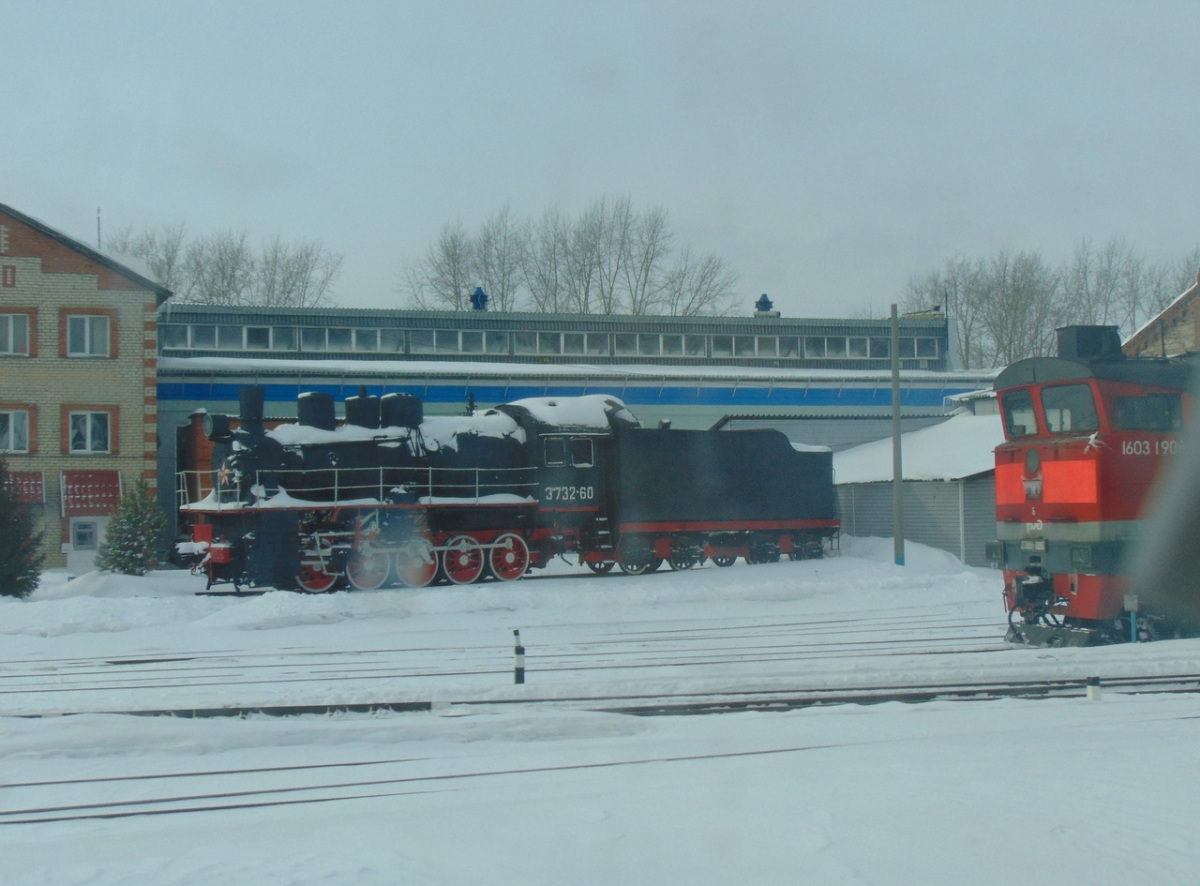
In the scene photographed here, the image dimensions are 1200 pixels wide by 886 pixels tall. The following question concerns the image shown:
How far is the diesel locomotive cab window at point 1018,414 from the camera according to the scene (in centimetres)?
1255

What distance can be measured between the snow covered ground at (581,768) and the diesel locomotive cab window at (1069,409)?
8.33 ft

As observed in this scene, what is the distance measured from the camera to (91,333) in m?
29.6

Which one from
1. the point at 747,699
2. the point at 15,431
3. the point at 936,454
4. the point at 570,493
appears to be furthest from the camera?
the point at 15,431

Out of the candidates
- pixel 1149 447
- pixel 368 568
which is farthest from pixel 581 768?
pixel 368 568

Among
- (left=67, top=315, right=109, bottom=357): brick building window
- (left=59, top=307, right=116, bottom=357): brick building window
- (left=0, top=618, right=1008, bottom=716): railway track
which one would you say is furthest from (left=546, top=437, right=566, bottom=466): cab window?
(left=67, top=315, right=109, bottom=357): brick building window

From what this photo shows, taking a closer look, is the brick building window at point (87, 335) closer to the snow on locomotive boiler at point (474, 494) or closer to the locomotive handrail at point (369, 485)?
the snow on locomotive boiler at point (474, 494)

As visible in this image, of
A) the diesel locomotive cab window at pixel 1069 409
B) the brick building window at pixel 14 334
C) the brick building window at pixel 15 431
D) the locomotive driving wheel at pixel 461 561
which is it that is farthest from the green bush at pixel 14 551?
the diesel locomotive cab window at pixel 1069 409

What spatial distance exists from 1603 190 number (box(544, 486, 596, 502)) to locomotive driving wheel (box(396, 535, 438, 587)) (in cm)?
274

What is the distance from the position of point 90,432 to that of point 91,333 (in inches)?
112

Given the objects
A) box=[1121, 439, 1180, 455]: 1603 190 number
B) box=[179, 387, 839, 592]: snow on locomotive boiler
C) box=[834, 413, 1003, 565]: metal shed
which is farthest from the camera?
box=[834, 413, 1003, 565]: metal shed

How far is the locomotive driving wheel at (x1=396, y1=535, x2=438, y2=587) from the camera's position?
20.0 m

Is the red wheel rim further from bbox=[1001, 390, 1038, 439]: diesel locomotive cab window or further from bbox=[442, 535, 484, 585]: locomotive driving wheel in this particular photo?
bbox=[1001, 390, 1038, 439]: diesel locomotive cab window

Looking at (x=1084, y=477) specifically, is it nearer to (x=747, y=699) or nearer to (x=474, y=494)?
(x=747, y=699)

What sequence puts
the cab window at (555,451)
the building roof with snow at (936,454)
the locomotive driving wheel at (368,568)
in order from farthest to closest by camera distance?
the building roof with snow at (936,454) < the cab window at (555,451) < the locomotive driving wheel at (368,568)
